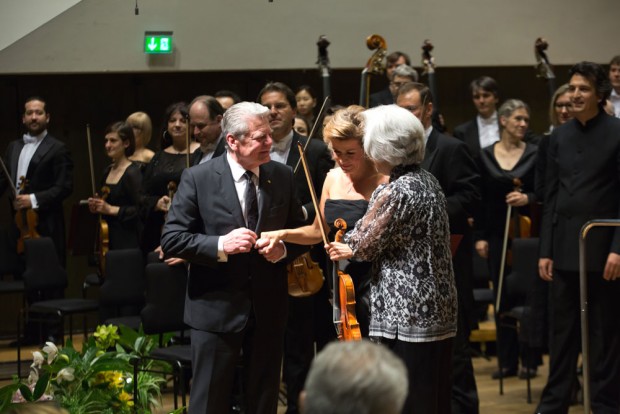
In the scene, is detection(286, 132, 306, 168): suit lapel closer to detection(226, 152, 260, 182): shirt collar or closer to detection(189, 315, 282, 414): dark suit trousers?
detection(226, 152, 260, 182): shirt collar

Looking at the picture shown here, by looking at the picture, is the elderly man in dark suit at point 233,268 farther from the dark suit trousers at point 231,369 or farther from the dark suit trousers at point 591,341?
the dark suit trousers at point 591,341

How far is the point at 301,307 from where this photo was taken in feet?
16.3

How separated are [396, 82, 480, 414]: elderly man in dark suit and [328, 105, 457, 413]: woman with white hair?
3.52ft

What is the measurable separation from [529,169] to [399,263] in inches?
119

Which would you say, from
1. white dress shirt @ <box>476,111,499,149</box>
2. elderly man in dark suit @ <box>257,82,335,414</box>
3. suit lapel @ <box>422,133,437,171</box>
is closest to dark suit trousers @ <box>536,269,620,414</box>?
suit lapel @ <box>422,133,437,171</box>

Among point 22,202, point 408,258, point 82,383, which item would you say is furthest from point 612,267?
point 22,202

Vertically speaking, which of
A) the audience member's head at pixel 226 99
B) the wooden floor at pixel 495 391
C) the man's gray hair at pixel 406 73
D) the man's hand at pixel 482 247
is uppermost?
the man's gray hair at pixel 406 73

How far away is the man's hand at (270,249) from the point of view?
12.3ft

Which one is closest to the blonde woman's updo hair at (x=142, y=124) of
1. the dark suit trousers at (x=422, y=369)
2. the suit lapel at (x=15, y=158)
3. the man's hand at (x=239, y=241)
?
the suit lapel at (x=15, y=158)

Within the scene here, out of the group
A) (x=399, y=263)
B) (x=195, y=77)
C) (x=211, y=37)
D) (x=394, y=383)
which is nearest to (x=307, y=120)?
(x=211, y=37)

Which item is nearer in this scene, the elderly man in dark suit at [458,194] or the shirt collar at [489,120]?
the elderly man in dark suit at [458,194]

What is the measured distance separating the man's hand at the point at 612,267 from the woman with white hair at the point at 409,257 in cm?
125

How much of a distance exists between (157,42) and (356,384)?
5878mm

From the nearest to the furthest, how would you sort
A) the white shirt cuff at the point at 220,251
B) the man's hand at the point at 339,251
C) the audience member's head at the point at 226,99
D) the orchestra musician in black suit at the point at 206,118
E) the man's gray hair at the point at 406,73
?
the man's hand at the point at 339,251 < the white shirt cuff at the point at 220,251 < the orchestra musician in black suit at the point at 206,118 < the audience member's head at the point at 226,99 < the man's gray hair at the point at 406,73
